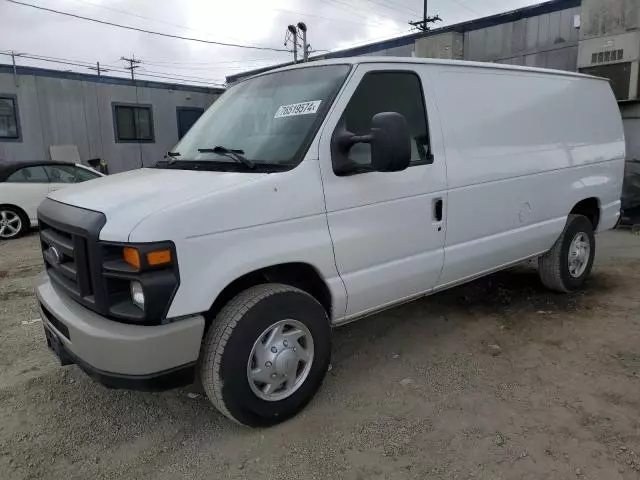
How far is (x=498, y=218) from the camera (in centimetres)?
412

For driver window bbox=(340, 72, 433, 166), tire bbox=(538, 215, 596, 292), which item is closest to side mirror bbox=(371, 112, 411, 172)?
driver window bbox=(340, 72, 433, 166)

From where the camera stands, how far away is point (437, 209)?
3.61 m

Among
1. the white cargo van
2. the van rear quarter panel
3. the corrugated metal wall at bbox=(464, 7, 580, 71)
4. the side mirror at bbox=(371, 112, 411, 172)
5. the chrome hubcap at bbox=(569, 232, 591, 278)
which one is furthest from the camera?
the corrugated metal wall at bbox=(464, 7, 580, 71)

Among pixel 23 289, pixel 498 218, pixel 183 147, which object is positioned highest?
pixel 183 147

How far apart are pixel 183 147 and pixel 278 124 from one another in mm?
913

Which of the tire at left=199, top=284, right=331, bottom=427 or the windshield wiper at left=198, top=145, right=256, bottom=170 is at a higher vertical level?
the windshield wiper at left=198, top=145, right=256, bottom=170

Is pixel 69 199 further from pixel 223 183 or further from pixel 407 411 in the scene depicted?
pixel 407 411

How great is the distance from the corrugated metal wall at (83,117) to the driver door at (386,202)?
14.4m

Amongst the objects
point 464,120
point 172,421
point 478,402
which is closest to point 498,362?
point 478,402

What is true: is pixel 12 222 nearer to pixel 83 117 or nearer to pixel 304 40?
pixel 83 117

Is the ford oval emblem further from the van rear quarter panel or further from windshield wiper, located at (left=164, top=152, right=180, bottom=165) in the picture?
the van rear quarter panel

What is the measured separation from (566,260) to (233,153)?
142 inches

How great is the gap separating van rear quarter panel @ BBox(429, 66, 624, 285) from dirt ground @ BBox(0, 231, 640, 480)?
2.36ft

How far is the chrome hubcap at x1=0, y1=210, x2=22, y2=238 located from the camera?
962cm
